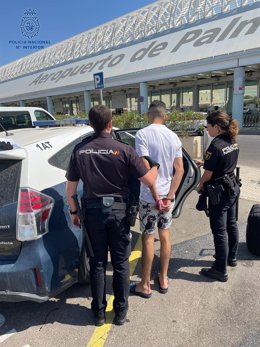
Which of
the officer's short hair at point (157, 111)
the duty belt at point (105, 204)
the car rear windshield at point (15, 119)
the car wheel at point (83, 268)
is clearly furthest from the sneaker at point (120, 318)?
the car rear windshield at point (15, 119)

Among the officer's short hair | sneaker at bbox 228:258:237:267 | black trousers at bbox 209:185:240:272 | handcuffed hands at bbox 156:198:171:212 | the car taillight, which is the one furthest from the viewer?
sneaker at bbox 228:258:237:267

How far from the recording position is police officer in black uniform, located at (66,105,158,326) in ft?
7.15

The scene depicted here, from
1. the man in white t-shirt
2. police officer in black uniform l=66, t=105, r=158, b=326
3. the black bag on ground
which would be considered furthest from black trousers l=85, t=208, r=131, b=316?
the black bag on ground

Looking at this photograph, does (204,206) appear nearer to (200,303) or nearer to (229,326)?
(200,303)

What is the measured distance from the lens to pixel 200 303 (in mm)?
2654

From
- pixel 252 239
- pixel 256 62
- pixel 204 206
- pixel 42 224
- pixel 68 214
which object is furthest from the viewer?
pixel 256 62

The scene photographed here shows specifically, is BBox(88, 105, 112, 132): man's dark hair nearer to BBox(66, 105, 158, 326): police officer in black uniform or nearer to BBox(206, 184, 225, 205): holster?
BBox(66, 105, 158, 326): police officer in black uniform

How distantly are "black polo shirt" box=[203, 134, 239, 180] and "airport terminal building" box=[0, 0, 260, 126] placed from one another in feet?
53.9

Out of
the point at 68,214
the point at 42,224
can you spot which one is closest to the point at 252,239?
the point at 68,214

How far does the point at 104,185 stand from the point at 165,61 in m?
21.9

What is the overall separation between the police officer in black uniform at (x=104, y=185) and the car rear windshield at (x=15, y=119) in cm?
640

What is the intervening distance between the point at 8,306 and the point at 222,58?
62.5 feet

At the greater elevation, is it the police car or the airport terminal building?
the airport terminal building

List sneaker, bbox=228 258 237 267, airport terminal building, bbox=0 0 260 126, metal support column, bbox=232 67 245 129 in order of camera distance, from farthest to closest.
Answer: airport terminal building, bbox=0 0 260 126, metal support column, bbox=232 67 245 129, sneaker, bbox=228 258 237 267
